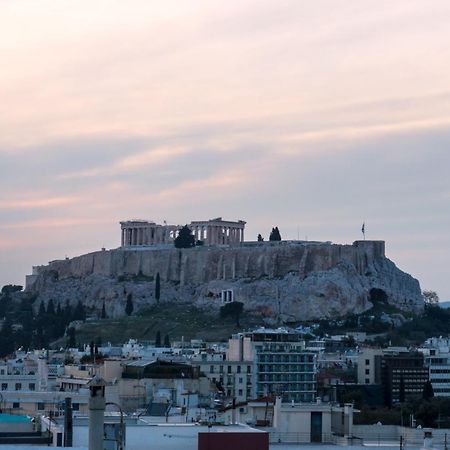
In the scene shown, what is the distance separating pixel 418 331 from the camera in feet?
409

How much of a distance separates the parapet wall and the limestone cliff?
0.25 feet

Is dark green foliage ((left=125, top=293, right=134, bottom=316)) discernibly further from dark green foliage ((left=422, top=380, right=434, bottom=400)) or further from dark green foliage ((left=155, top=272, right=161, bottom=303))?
dark green foliage ((left=422, top=380, right=434, bottom=400))

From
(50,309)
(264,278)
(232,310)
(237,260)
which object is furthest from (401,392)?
(50,309)

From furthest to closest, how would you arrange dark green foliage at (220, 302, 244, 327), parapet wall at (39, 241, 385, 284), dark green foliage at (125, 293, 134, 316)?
parapet wall at (39, 241, 385, 284), dark green foliage at (125, 293, 134, 316), dark green foliage at (220, 302, 244, 327)

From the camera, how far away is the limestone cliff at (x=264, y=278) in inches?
5148

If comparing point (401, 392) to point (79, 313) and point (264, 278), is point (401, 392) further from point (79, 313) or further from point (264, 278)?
point (79, 313)

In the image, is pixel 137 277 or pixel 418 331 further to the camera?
pixel 137 277

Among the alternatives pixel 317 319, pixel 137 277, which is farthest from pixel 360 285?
pixel 137 277

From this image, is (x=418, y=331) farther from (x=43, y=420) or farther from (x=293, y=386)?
(x=43, y=420)

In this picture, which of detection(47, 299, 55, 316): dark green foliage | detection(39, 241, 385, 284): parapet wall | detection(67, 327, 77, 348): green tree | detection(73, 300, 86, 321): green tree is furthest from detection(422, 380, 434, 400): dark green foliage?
detection(47, 299, 55, 316): dark green foliage

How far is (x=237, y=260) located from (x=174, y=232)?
1690cm

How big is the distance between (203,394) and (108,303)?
271ft

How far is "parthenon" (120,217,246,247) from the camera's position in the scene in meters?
151

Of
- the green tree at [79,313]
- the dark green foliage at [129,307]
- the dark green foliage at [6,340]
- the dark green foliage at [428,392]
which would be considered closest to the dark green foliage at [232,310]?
the dark green foliage at [129,307]
